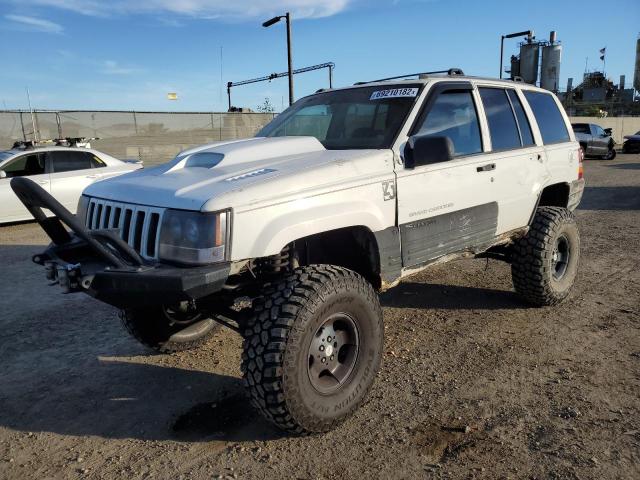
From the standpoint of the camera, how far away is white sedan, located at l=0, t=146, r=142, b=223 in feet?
30.8

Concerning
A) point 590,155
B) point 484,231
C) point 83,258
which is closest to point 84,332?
point 83,258

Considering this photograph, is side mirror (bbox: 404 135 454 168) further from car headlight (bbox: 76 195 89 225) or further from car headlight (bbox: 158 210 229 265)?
car headlight (bbox: 76 195 89 225)

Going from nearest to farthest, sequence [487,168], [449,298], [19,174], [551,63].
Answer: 1. [487,168]
2. [449,298]
3. [19,174]
4. [551,63]

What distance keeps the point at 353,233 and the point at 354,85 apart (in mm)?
1584

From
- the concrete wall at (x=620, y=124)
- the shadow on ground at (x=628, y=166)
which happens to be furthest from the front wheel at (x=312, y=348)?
the concrete wall at (x=620, y=124)

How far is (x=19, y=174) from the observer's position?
9734 millimetres

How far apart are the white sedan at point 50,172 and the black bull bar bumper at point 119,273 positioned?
7.48 metres

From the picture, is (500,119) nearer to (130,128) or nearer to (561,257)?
(561,257)

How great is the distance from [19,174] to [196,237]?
879cm

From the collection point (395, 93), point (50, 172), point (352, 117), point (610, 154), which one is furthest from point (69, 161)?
point (610, 154)

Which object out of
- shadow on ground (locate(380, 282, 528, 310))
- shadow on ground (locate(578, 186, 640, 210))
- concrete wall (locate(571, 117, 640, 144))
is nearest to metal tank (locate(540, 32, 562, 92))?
concrete wall (locate(571, 117, 640, 144))

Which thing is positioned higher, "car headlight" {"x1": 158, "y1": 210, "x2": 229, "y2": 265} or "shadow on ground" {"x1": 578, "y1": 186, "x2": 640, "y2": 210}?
"car headlight" {"x1": 158, "y1": 210, "x2": 229, "y2": 265}

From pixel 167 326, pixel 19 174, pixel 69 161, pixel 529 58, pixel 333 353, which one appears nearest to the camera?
pixel 333 353

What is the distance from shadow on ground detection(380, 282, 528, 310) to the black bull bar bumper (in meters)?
2.90
